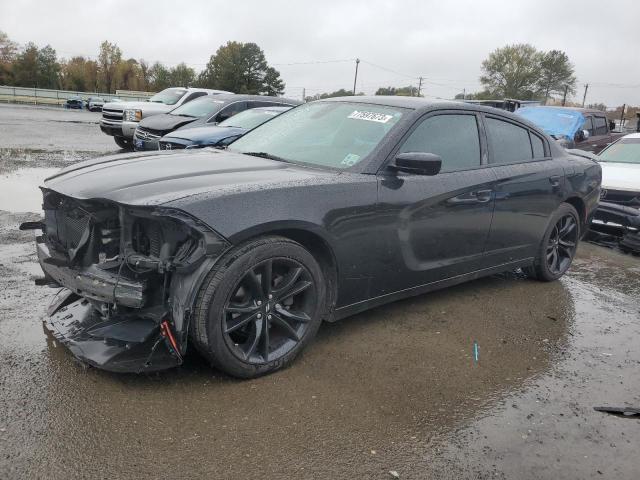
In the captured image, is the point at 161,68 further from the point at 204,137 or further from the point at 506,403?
the point at 506,403

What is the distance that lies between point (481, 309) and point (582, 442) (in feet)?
6.06

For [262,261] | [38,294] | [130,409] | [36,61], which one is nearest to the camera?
[130,409]

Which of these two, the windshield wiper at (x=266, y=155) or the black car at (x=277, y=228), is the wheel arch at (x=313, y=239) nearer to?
the black car at (x=277, y=228)

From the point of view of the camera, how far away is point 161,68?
90.8 m

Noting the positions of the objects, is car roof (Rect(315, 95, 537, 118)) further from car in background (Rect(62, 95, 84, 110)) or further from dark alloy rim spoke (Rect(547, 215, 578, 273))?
car in background (Rect(62, 95, 84, 110))

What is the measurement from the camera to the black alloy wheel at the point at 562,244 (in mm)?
5312

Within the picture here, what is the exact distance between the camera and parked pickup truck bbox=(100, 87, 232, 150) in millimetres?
14070

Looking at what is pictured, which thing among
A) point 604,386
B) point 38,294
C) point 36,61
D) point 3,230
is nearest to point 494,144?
point 604,386

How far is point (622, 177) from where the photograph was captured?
7863 millimetres

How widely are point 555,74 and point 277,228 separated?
80914 mm

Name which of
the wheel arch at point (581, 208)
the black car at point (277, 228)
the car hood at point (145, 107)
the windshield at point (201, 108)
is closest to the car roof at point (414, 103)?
the black car at point (277, 228)

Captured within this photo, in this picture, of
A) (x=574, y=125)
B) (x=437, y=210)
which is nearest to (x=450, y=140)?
(x=437, y=210)

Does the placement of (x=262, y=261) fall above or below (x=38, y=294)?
above

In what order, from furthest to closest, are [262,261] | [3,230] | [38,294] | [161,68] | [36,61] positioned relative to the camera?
[161,68], [36,61], [3,230], [38,294], [262,261]
